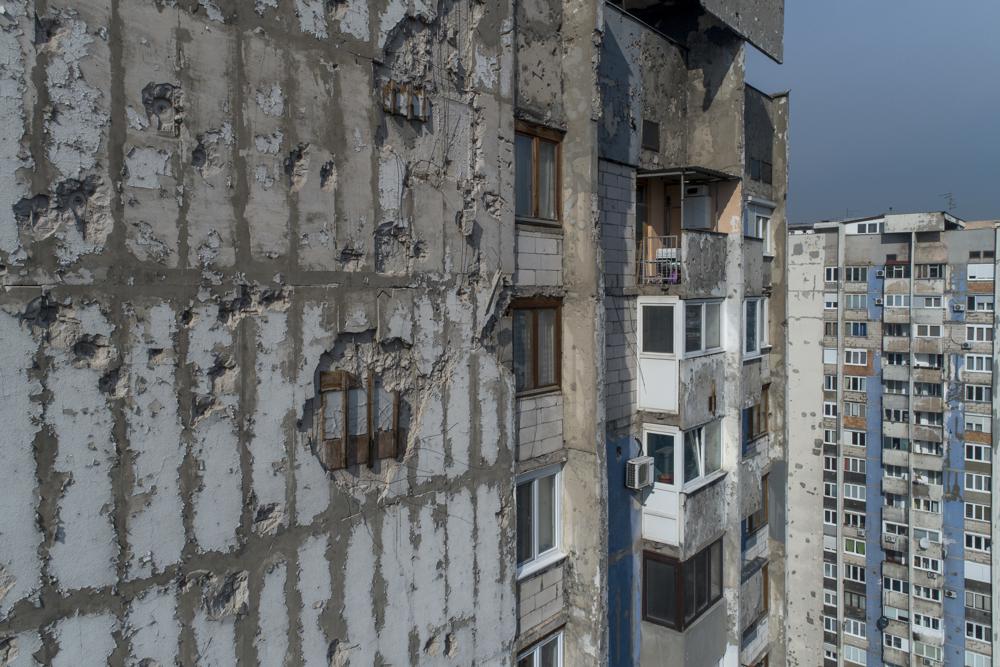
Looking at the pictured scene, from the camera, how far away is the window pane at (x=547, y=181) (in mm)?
6910

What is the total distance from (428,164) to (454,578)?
11.5 ft

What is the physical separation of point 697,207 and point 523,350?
5.76 metres

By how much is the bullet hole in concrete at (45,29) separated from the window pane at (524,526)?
527 cm

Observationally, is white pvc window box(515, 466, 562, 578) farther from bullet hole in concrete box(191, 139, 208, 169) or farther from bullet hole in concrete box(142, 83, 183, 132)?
bullet hole in concrete box(142, 83, 183, 132)

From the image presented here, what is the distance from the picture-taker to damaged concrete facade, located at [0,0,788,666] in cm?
335

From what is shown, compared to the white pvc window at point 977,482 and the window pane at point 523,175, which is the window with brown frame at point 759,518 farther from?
the white pvc window at point 977,482

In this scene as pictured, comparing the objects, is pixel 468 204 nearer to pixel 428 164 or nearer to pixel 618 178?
pixel 428 164

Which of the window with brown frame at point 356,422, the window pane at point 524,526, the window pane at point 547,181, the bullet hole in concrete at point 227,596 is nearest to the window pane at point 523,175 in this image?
the window pane at point 547,181

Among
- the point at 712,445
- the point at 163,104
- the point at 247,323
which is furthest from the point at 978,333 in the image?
the point at 163,104

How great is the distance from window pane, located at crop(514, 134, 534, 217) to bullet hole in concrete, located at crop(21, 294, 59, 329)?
4280mm

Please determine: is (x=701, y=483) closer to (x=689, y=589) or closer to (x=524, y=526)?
A: (x=689, y=589)

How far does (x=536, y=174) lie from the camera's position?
22.2ft

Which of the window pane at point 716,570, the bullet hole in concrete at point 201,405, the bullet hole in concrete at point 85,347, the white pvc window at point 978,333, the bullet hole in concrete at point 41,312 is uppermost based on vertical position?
the bullet hole in concrete at point 41,312

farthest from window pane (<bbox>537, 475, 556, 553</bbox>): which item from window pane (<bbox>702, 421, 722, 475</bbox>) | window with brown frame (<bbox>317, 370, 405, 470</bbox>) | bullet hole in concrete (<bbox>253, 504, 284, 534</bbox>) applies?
window pane (<bbox>702, 421, 722, 475</bbox>)
